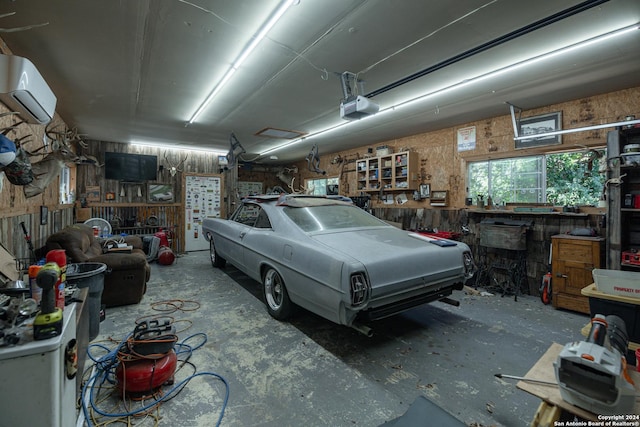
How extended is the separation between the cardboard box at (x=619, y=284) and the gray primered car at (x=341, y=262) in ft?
3.35

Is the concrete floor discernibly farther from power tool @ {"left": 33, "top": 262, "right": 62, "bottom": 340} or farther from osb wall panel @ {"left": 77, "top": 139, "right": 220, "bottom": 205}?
osb wall panel @ {"left": 77, "top": 139, "right": 220, "bottom": 205}

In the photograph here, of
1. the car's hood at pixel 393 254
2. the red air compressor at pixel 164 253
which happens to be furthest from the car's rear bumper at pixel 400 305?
the red air compressor at pixel 164 253

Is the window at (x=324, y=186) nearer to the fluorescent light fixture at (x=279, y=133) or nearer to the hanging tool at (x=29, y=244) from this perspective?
the fluorescent light fixture at (x=279, y=133)

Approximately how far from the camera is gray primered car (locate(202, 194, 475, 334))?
2.29 meters

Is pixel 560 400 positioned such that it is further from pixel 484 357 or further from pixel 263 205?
pixel 263 205

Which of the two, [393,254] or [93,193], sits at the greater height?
[93,193]

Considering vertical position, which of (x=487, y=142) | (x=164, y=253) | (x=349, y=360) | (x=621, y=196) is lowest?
(x=349, y=360)

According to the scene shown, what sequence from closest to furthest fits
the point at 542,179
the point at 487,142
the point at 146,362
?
the point at 146,362, the point at 542,179, the point at 487,142

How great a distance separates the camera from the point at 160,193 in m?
7.53

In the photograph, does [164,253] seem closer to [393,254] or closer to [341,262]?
[341,262]

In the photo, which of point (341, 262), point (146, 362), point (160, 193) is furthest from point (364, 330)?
point (160, 193)

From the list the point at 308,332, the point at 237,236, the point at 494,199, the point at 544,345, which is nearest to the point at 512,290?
the point at 494,199

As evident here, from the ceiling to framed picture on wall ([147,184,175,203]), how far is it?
112 inches

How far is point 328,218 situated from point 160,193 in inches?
242
